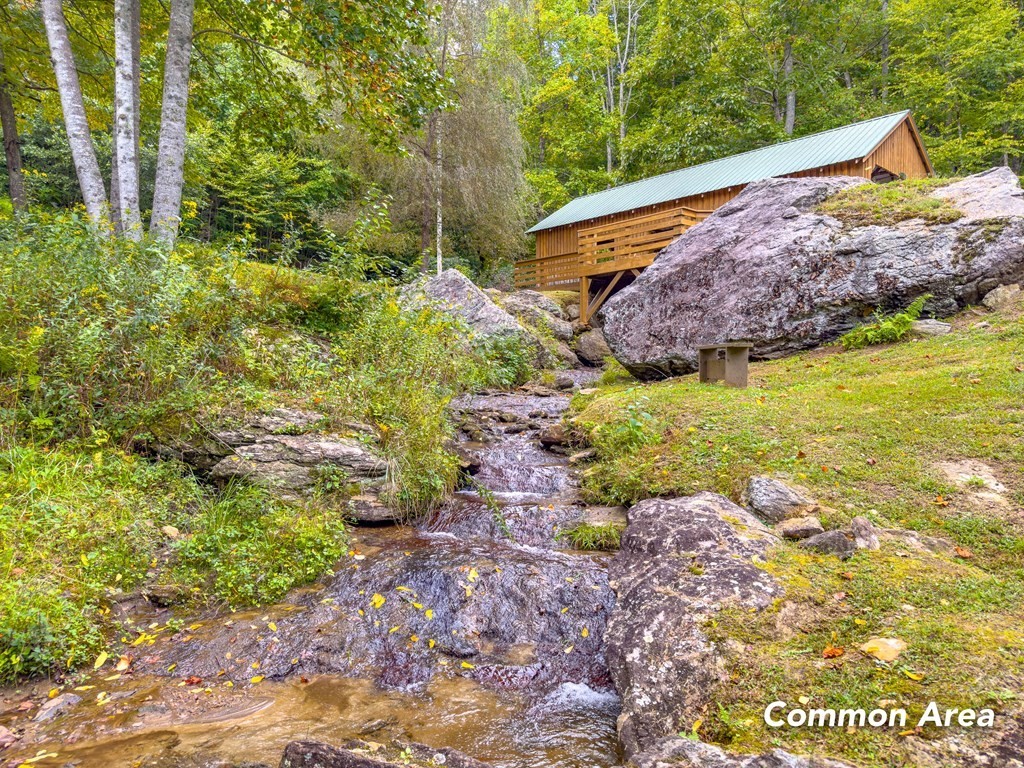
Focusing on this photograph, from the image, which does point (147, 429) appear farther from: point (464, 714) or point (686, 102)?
point (686, 102)

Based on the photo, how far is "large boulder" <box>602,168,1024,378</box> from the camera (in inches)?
316

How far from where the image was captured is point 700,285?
9.68 m

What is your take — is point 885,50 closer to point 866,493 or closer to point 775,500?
point 866,493

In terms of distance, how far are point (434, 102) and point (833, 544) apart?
8.33 m

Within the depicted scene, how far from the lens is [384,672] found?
318 centimetres

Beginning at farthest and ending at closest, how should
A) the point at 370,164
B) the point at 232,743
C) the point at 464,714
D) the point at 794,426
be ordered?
the point at 370,164, the point at 794,426, the point at 464,714, the point at 232,743

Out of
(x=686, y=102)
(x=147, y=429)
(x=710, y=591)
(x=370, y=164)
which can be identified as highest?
(x=686, y=102)

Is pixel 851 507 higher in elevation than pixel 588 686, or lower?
higher

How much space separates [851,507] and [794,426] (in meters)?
1.62

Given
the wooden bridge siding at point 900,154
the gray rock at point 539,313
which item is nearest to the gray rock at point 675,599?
the gray rock at point 539,313

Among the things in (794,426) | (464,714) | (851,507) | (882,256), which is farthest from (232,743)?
(882,256)

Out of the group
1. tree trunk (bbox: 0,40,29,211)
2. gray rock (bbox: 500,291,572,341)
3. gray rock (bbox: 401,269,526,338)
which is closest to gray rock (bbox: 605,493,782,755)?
gray rock (bbox: 401,269,526,338)

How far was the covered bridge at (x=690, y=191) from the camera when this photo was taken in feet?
51.5

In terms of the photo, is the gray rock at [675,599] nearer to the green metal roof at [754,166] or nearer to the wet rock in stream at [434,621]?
the wet rock in stream at [434,621]
